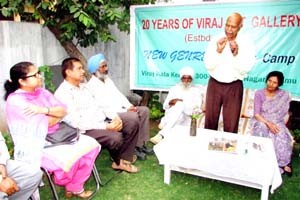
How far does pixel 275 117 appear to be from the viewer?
10.3ft

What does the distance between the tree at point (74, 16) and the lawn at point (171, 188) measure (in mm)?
1728

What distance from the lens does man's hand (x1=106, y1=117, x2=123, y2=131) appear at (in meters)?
2.90

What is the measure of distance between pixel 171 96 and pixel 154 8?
127 centimetres

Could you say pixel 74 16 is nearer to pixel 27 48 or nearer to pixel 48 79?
pixel 27 48

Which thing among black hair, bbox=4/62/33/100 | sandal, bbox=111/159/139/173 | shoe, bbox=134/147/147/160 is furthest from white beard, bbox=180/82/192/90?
black hair, bbox=4/62/33/100

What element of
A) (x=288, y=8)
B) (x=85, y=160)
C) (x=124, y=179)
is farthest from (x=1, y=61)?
(x=288, y=8)

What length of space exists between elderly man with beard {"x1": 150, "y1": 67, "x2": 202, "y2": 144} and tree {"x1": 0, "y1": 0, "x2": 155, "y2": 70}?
1097mm

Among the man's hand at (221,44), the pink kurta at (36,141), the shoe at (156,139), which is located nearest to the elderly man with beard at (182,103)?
the shoe at (156,139)

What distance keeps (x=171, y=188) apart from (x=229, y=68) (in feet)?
4.46

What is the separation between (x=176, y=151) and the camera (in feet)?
8.73

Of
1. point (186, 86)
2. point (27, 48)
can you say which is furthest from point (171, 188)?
point (27, 48)

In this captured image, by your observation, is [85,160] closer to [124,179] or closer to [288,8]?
[124,179]

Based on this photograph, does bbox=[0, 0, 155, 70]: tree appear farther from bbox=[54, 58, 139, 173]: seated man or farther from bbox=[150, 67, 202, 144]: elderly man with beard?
bbox=[150, 67, 202, 144]: elderly man with beard

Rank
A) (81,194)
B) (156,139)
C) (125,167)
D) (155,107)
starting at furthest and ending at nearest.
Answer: (155,107)
(156,139)
(125,167)
(81,194)
